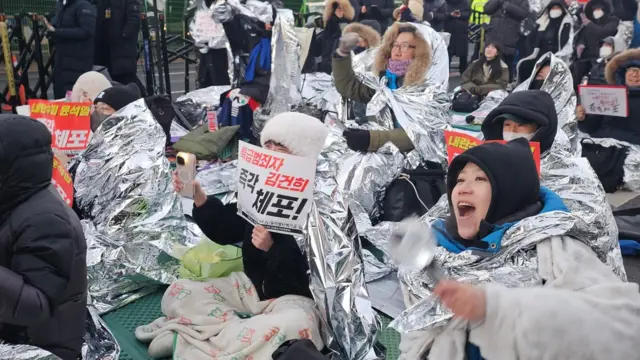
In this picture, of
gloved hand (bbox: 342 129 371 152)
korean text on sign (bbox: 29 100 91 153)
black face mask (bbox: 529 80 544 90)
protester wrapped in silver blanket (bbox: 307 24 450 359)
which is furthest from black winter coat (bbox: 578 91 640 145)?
korean text on sign (bbox: 29 100 91 153)

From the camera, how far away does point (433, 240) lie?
182cm

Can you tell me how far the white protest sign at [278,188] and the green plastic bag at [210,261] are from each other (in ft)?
1.68

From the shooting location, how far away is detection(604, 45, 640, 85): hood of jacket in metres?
5.59

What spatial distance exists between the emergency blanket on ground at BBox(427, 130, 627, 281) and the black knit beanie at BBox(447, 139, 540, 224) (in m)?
0.37

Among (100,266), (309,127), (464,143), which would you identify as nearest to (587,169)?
(464,143)

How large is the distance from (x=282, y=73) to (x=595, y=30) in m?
4.99

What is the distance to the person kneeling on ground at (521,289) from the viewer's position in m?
1.39

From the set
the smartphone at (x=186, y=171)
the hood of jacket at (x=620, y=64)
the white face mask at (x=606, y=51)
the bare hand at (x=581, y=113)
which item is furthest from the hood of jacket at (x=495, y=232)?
the white face mask at (x=606, y=51)

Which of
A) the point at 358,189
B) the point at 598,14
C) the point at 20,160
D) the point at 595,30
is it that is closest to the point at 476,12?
the point at 598,14

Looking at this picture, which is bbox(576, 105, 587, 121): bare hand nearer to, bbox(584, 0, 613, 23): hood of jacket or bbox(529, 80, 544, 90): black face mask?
bbox(529, 80, 544, 90): black face mask

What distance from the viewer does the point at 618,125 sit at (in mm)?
5656

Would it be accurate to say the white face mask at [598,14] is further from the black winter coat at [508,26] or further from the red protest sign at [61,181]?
the red protest sign at [61,181]

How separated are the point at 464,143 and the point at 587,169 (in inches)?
25.0

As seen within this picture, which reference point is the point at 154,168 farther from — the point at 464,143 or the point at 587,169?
the point at 587,169
